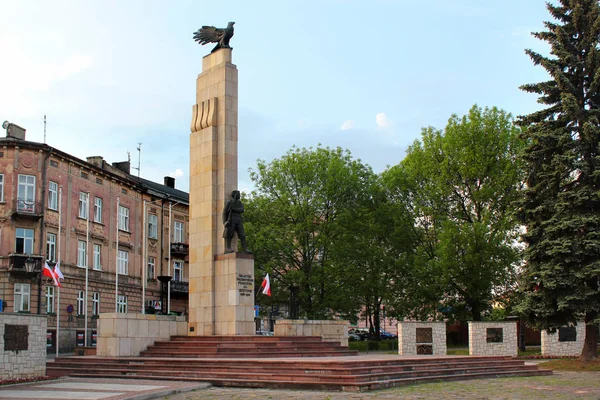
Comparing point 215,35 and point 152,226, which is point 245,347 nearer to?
point 215,35

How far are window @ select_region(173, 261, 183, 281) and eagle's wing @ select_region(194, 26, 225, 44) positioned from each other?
99.4ft

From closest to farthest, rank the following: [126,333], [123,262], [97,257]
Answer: [126,333] < [97,257] < [123,262]

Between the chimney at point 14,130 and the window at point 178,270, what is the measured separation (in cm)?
1762


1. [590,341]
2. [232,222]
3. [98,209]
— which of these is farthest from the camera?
[98,209]

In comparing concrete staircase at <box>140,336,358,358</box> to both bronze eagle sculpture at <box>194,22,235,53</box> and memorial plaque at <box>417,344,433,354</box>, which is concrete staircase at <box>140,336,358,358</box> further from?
bronze eagle sculpture at <box>194,22,235,53</box>

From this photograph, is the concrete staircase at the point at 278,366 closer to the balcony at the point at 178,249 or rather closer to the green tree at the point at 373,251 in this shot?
the green tree at the point at 373,251

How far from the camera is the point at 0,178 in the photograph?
41.1 meters

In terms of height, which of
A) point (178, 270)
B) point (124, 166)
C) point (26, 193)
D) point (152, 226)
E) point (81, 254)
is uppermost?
point (124, 166)

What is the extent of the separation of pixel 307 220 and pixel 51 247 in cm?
1596

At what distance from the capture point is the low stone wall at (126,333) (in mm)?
24344

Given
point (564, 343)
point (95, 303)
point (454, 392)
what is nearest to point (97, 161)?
point (95, 303)

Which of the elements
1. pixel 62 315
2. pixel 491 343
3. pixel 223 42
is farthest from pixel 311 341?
pixel 62 315

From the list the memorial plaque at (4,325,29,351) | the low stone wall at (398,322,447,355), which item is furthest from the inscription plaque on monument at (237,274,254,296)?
the memorial plaque at (4,325,29,351)

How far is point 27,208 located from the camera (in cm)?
4131
